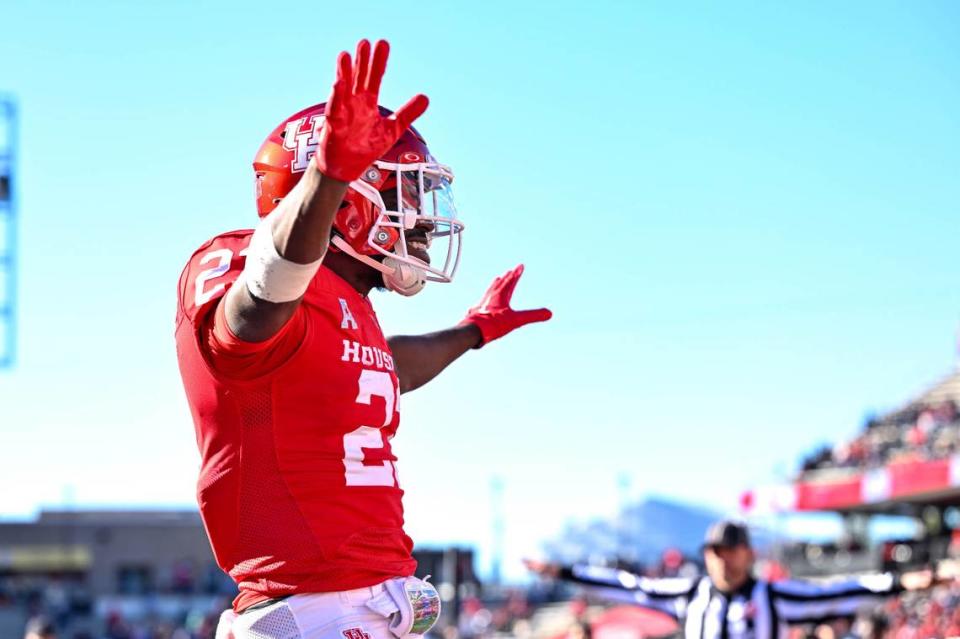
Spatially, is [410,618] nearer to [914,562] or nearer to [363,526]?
[363,526]

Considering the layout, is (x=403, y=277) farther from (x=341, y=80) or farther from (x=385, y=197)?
(x=341, y=80)

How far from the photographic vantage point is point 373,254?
3.27 meters

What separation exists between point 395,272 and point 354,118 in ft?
2.90

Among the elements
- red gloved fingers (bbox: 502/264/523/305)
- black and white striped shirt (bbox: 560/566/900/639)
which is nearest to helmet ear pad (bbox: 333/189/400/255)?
red gloved fingers (bbox: 502/264/523/305)

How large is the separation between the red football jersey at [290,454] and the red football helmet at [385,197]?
23cm

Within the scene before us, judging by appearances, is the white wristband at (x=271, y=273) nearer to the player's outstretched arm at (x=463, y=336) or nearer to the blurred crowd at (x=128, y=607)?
the player's outstretched arm at (x=463, y=336)

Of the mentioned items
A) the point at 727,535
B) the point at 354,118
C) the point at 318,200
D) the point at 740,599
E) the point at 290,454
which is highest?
the point at 354,118

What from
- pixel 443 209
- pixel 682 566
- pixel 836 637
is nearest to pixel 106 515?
pixel 682 566

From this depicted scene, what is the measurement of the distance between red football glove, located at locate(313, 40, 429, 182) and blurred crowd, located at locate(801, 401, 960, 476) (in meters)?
22.9

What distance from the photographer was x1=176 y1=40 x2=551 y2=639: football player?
2.64 metres


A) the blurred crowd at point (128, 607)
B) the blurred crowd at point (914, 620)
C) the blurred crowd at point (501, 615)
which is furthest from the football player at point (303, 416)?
the blurred crowd at point (128, 607)

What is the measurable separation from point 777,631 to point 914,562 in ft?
5.09

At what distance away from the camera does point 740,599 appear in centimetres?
652

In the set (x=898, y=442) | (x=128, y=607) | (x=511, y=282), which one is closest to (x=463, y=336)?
(x=511, y=282)
